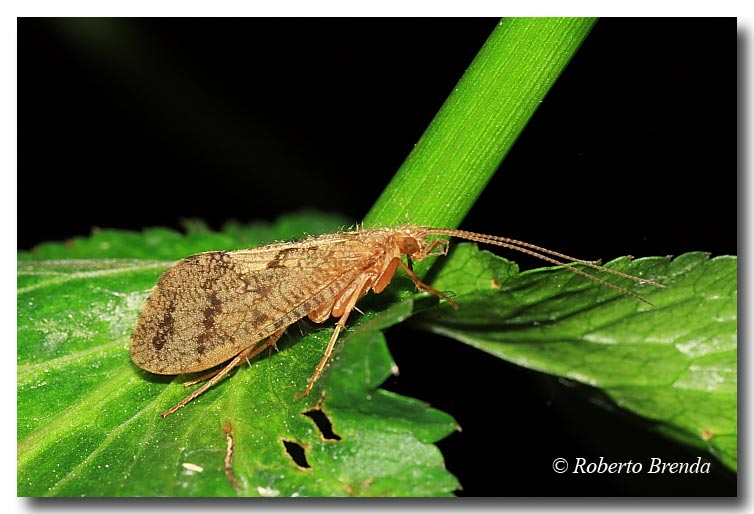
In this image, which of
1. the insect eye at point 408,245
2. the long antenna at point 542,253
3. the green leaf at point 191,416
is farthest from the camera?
the insect eye at point 408,245

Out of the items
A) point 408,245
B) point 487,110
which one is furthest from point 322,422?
point 487,110

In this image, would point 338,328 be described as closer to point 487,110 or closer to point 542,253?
point 542,253

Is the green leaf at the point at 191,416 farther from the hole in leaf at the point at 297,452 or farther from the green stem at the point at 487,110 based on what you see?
the green stem at the point at 487,110

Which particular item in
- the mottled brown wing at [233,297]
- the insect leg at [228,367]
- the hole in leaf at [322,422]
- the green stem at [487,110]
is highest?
the green stem at [487,110]

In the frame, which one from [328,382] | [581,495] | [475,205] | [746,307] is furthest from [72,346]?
[746,307]

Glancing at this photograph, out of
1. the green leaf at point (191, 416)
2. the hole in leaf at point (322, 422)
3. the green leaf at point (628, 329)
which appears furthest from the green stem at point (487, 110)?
the hole in leaf at point (322, 422)

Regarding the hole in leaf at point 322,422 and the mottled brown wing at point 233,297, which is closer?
the hole in leaf at point 322,422

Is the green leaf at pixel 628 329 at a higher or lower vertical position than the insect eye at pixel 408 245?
lower
